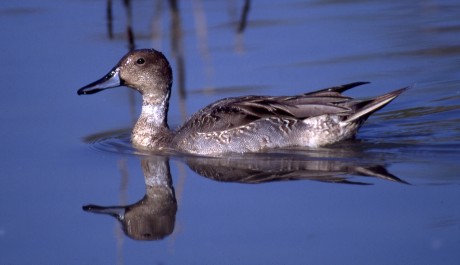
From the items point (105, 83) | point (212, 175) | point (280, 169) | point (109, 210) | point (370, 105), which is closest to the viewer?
point (109, 210)

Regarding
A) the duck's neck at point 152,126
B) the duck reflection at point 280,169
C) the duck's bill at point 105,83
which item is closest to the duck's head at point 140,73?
the duck's bill at point 105,83

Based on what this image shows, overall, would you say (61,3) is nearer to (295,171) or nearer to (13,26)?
(13,26)

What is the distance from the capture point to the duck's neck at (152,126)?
1098 centimetres

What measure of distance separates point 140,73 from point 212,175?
176 centimetres

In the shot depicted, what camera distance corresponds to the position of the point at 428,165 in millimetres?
Result: 9633

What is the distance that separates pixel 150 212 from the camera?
8.95m

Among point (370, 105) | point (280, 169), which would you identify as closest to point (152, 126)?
point (280, 169)

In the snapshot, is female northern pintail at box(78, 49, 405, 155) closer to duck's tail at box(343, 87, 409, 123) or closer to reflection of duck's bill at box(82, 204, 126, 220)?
duck's tail at box(343, 87, 409, 123)

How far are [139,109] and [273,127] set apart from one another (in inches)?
75.3

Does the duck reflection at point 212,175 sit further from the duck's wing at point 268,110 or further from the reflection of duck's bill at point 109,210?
the duck's wing at point 268,110

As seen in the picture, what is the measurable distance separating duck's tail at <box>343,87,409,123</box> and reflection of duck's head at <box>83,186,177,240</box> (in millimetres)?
2195

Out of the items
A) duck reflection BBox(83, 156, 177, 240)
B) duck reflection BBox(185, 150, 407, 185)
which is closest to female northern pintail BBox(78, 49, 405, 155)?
duck reflection BBox(185, 150, 407, 185)

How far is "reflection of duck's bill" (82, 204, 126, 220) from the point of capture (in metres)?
8.77

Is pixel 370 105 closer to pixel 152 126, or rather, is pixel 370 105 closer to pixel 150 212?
pixel 152 126
